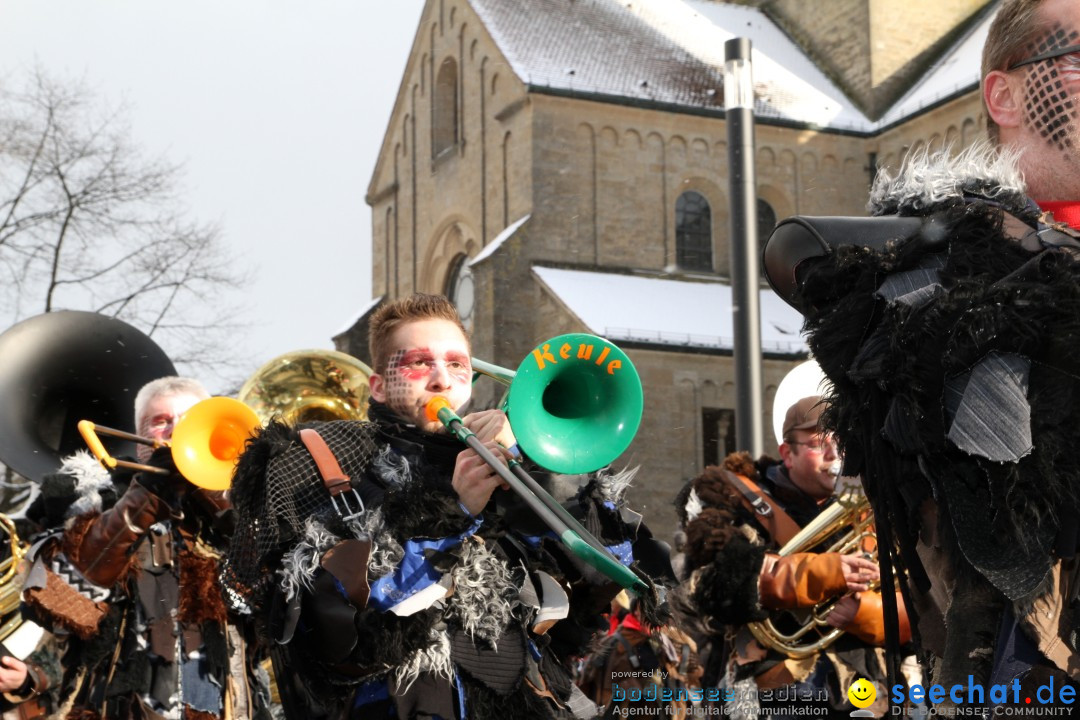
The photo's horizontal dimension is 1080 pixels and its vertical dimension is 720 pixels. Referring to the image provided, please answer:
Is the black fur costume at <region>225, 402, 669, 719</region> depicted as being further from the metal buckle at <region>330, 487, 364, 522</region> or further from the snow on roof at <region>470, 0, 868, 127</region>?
the snow on roof at <region>470, 0, 868, 127</region>

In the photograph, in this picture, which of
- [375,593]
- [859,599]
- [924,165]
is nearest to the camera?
[924,165]

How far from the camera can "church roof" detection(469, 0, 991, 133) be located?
32.7m

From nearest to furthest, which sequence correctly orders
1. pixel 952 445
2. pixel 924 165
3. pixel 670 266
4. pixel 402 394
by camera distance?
pixel 952 445, pixel 924 165, pixel 402 394, pixel 670 266

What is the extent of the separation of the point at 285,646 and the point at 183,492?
246 centimetres

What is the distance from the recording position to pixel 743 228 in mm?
12086

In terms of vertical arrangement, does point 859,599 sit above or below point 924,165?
below

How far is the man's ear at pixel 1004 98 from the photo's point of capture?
9.19ft

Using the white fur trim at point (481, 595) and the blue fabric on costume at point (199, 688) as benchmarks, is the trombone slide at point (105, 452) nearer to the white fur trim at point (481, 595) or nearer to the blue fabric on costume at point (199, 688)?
the blue fabric on costume at point (199, 688)

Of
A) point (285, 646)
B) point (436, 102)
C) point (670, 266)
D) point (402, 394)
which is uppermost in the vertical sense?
point (436, 102)

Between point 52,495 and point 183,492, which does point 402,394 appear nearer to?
point 183,492

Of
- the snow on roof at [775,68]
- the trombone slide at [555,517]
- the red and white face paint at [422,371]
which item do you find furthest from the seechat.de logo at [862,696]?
the snow on roof at [775,68]

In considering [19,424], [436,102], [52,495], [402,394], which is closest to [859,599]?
[402,394]

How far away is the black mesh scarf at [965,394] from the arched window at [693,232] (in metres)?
30.2

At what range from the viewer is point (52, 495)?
6879mm
